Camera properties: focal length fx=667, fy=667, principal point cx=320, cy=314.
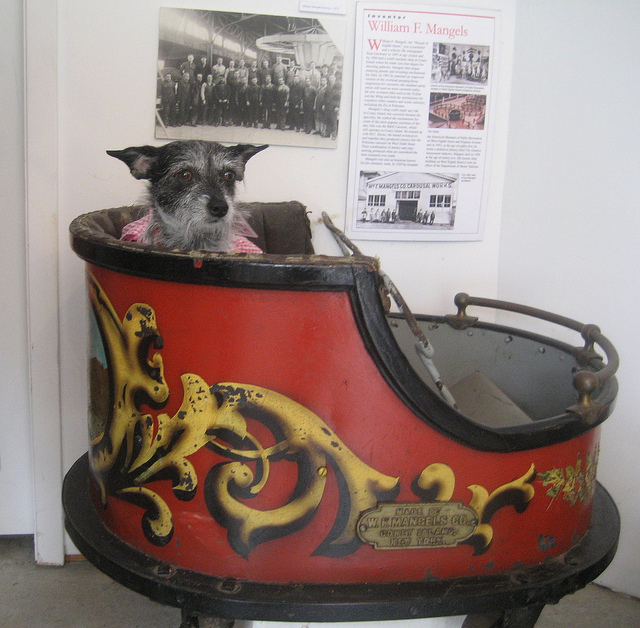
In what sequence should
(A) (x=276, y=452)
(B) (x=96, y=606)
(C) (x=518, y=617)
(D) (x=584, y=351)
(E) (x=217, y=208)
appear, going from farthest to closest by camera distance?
(B) (x=96, y=606) → (D) (x=584, y=351) → (E) (x=217, y=208) → (C) (x=518, y=617) → (A) (x=276, y=452)

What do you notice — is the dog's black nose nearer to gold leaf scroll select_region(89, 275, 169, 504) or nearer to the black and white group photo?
gold leaf scroll select_region(89, 275, 169, 504)

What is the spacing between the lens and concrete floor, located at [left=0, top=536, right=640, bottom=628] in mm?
1497

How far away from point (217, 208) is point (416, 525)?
64cm

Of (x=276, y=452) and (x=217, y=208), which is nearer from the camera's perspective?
(x=276, y=452)

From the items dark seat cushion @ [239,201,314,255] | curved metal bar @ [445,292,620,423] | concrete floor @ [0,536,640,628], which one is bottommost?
concrete floor @ [0,536,640,628]

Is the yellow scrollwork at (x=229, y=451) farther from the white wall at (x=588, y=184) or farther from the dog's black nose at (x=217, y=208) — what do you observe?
the white wall at (x=588, y=184)

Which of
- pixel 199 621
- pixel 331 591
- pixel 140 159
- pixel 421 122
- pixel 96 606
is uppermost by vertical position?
pixel 421 122

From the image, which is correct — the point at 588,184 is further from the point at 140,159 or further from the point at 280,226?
the point at 140,159

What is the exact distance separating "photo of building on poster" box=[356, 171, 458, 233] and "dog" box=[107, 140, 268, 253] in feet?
1.68

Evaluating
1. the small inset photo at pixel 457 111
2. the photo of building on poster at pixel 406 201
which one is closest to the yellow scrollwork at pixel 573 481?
the photo of building on poster at pixel 406 201

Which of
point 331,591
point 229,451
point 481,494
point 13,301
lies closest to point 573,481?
point 481,494

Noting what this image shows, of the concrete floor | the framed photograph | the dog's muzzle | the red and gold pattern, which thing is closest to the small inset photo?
the framed photograph

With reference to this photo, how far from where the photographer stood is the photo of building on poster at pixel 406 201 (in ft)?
5.57

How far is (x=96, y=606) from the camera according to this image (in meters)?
1.55
